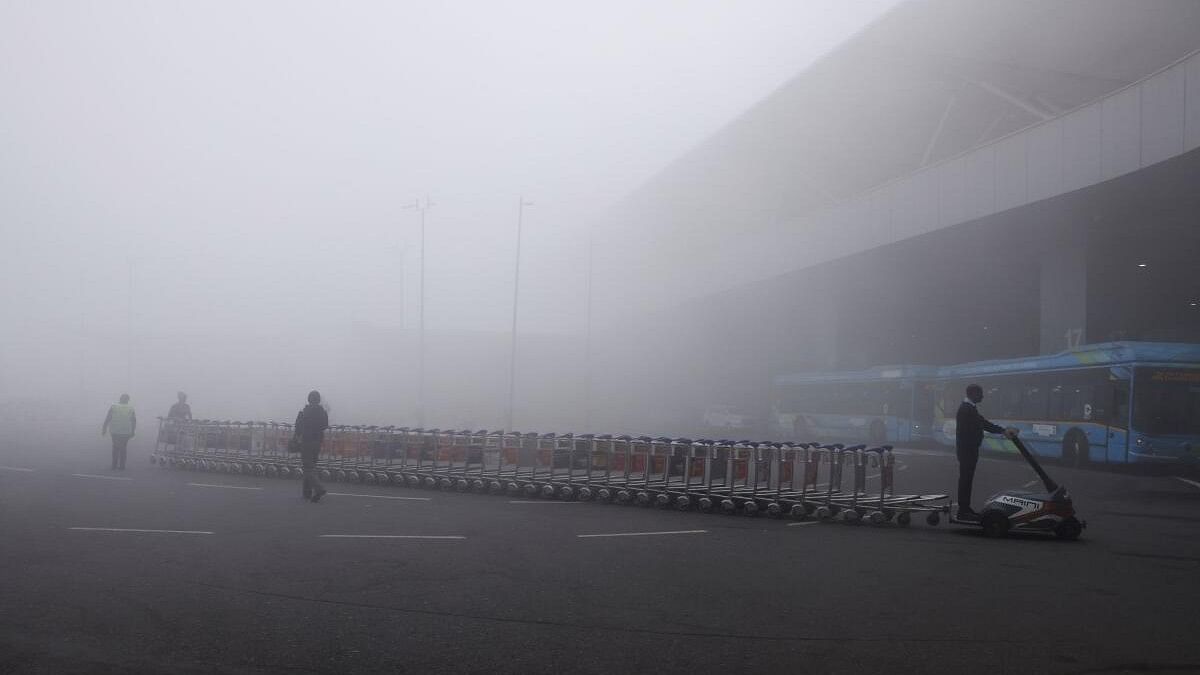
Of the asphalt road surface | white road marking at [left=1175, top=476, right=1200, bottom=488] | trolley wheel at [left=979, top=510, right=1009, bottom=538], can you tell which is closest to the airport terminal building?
white road marking at [left=1175, top=476, right=1200, bottom=488]

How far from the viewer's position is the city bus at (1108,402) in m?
25.6

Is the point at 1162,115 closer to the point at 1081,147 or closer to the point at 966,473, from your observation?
the point at 1081,147

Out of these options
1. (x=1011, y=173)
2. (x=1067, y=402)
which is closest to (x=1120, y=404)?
(x=1067, y=402)

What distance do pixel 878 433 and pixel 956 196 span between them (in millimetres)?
10568

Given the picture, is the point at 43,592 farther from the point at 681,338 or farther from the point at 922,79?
the point at 681,338

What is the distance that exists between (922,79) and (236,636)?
3764 cm

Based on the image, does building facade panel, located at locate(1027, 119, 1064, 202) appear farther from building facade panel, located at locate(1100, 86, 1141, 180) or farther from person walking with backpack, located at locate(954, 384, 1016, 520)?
person walking with backpack, located at locate(954, 384, 1016, 520)

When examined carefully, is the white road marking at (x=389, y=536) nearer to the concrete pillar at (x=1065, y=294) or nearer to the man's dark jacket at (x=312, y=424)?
the man's dark jacket at (x=312, y=424)

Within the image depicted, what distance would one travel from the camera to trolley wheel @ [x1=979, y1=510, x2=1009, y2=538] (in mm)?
12297

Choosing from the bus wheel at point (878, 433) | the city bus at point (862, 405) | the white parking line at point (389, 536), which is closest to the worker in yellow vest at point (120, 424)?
the white parking line at point (389, 536)

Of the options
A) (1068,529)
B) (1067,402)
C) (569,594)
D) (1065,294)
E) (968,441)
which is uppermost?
(1065,294)

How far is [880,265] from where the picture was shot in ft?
138

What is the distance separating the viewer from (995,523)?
12.3 metres

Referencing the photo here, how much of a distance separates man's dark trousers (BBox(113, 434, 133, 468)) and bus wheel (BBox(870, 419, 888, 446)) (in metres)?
26.6
